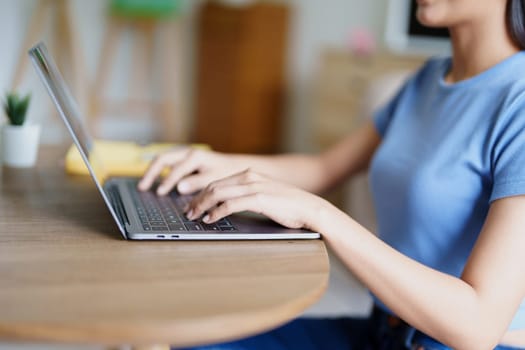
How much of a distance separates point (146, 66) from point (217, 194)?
12.6ft

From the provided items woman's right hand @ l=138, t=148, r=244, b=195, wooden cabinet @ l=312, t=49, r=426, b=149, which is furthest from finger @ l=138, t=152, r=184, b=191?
wooden cabinet @ l=312, t=49, r=426, b=149

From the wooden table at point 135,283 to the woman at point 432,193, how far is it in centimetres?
7

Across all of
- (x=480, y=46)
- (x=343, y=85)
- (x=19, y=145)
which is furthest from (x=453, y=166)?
(x=343, y=85)

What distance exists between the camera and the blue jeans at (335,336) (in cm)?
97

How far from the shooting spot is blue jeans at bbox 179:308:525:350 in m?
0.97

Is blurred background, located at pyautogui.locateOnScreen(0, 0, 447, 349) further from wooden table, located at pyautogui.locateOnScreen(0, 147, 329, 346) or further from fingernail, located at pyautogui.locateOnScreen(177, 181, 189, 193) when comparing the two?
wooden table, located at pyautogui.locateOnScreen(0, 147, 329, 346)

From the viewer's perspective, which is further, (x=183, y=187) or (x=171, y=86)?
(x=171, y=86)

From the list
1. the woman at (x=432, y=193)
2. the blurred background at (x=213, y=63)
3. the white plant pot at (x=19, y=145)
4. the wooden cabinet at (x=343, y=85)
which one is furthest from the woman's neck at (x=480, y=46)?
the blurred background at (x=213, y=63)

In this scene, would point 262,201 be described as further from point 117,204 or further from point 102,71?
point 102,71

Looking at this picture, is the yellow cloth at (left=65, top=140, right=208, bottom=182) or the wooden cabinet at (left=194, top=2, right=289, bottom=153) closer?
the yellow cloth at (left=65, top=140, right=208, bottom=182)

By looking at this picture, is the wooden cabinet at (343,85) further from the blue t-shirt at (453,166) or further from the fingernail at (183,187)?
the fingernail at (183,187)

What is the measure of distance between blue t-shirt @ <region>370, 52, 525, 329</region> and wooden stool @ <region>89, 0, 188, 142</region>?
9.59 feet

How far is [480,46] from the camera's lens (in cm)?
105

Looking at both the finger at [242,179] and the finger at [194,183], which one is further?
the finger at [194,183]
